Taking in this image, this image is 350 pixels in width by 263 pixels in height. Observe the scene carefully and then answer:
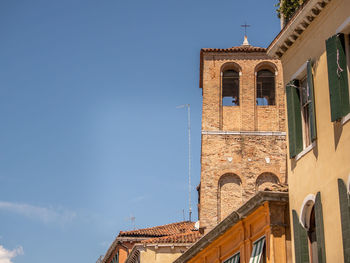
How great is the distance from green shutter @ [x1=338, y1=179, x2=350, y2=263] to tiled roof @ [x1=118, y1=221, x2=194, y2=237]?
1050 inches

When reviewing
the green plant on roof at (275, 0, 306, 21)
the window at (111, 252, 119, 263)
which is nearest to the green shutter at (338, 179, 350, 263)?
the green plant on roof at (275, 0, 306, 21)

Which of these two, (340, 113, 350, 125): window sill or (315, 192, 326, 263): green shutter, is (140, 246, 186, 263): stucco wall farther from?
(340, 113, 350, 125): window sill

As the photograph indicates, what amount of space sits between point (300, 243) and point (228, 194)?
63.2ft

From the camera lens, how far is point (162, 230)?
38.8 meters

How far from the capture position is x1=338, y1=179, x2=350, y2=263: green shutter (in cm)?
1150

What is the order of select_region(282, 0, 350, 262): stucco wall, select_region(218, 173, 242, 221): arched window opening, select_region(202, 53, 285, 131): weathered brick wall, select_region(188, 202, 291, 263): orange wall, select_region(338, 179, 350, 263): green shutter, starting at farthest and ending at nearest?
select_region(202, 53, 285, 131): weathered brick wall → select_region(218, 173, 242, 221): arched window opening → select_region(188, 202, 291, 263): orange wall → select_region(282, 0, 350, 262): stucco wall → select_region(338, 179, 350, 263): green shutter

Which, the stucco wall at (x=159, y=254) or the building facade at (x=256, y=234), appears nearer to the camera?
the building facade at (x=256, y=234)

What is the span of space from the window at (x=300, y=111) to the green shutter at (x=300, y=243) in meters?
1.49

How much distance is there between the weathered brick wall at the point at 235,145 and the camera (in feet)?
107

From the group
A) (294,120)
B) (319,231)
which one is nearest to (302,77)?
(294,120)

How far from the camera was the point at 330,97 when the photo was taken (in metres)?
12.5

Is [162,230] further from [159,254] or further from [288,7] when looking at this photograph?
[288,7]

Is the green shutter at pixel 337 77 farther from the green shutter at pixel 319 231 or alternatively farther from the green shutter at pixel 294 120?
the green shutter at pixel 294 120

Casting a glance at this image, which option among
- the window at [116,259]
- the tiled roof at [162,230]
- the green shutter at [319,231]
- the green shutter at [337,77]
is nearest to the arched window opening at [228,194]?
the tiled roof at [162,230]
